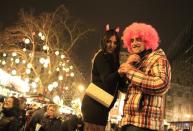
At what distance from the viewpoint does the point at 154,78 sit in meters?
3.08

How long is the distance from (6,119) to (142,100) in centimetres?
542

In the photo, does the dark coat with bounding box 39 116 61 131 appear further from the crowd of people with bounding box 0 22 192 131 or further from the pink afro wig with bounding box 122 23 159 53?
the pink afro wig with bounding box 122 23 159 53

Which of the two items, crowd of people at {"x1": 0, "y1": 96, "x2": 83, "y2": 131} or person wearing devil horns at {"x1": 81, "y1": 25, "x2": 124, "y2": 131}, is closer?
person wearing devil horns at {"x1": 81, "y1": 25, "x2": 124, "y2": 131}

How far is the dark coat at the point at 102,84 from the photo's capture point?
3373 mm

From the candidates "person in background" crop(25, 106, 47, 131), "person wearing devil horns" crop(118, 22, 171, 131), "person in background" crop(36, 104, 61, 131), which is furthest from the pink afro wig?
"person in background" crop(25, 106, 47, 131)

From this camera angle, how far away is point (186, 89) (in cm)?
7269

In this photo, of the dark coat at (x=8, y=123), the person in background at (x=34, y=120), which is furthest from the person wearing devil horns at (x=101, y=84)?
the person in background at (x=34, y=120)

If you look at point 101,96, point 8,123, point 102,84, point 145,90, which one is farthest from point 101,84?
point 8,123

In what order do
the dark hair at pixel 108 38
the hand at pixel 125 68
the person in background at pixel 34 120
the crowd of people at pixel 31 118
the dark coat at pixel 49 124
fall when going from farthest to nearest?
1. the person in background at pixel 34 120
2. the dark coat at pixel 49 124
3. the crowd of people at pixel 31 118
4. the dark hair at pixel 108 38
5. the hand at pixel 125 68

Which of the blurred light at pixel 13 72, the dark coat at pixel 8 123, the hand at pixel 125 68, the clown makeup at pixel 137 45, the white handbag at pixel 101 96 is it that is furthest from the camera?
the blurred light at pixel 13 72

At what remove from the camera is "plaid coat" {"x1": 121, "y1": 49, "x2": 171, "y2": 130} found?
3.06 meters

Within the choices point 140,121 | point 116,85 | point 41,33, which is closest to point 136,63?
point 116,85

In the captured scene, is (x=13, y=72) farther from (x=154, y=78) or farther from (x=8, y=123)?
(x=154, y=78)

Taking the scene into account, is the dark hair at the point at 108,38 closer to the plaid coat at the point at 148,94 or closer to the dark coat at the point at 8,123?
the plaid coat at the point at 148,94
